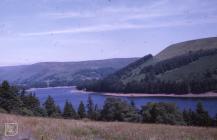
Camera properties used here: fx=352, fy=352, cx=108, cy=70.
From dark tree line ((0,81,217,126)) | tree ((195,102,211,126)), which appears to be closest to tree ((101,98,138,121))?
dark tree line ((0,81,217,126))

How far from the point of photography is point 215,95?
17025 centimetres

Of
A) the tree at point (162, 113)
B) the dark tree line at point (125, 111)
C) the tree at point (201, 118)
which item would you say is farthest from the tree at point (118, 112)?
the tree at point (201, 118)

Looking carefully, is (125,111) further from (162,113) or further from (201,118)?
(201,118)

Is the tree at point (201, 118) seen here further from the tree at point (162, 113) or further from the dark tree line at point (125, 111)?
the tree at point (162, 113)

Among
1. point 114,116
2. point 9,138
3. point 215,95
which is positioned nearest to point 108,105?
point 114,116

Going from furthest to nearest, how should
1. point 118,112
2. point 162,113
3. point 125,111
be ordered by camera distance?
point 118,112
point 125,111
point 162,113

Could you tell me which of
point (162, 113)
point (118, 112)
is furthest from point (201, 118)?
point (118, 112)

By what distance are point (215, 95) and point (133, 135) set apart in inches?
6597

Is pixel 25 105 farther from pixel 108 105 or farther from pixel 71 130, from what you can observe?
pixel 71 130

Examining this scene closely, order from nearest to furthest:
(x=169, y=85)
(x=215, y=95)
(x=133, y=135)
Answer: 1. (x=133, y=135)
2. (x=215, y=95)
3. (x=169, y=85)

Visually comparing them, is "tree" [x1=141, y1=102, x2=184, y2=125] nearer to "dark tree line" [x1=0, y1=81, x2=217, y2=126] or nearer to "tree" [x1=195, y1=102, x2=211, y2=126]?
"dark tree line" [x1=0, y1=81, x2=217, y2=126]

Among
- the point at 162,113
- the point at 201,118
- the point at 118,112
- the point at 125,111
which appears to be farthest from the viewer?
the point at 201,118

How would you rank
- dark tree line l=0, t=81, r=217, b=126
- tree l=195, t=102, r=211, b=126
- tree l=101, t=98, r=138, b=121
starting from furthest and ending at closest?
1. tree l=195, t=102, r=211, b=126
2. tree l=101, t=98, r=138, b=121
3. dark tree line l=0, t=81, r=217, b=126

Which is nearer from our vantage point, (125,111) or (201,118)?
(125,111)
